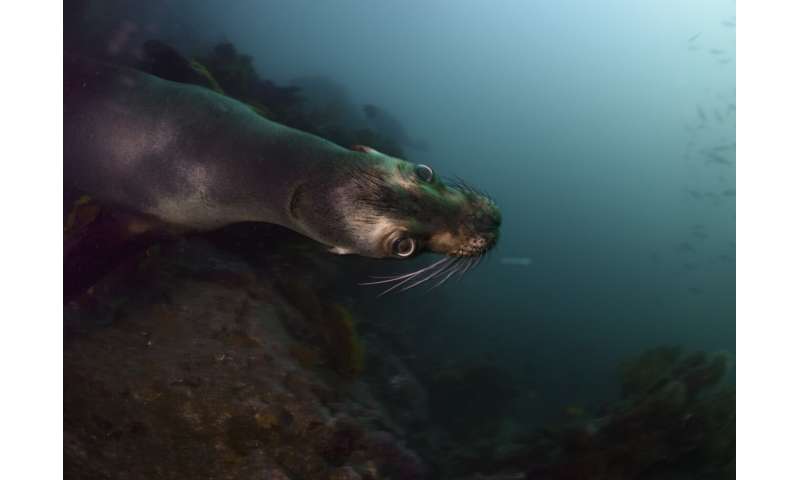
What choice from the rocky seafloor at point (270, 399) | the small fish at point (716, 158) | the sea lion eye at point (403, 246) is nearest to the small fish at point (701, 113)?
the small fish at point (716, 158)

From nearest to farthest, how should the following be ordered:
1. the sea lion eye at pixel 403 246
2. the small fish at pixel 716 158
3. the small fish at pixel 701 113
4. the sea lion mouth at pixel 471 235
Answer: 1. the sea lion eye at pixel 403 246
2. the sea lion mouth at pixel 471 235
3. the small fish at pixel 716 158
4. the small fish at pixel 701 113

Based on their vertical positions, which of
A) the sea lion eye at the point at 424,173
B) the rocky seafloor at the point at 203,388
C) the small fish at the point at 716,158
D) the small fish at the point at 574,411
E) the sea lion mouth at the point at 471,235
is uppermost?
the sea lion eye at the point at 424,173

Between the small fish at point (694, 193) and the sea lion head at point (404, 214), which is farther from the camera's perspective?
the small fish at point (694, 193)

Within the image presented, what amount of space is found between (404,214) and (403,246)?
0.44 feet

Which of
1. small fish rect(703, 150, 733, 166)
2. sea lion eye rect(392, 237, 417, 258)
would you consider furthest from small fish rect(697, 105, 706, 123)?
sea lion eye rect(392, 237, 417, 258)

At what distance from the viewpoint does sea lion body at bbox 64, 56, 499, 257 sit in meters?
1.83

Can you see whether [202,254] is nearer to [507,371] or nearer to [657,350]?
[507,371]

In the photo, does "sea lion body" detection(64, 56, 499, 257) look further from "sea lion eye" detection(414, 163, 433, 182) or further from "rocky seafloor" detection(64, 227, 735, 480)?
"rocky seafloor" detection(64, 227, 735, 480)

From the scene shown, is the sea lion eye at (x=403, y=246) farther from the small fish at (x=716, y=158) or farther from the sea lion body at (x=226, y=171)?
the small fish at (x=716, y=158)

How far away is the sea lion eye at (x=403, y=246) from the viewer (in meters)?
1.78

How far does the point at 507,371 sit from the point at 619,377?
1.34 metres

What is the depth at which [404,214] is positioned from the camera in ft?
5.91

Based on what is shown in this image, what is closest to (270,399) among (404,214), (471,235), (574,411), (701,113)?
(404,214)
